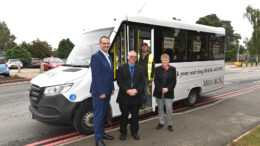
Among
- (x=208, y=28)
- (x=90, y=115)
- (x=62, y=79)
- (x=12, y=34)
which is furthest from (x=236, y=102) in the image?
(x=12, y=34)

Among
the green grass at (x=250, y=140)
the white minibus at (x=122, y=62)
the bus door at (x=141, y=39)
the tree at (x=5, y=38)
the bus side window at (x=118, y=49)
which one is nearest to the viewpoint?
the green grass at (x=250, y=140)

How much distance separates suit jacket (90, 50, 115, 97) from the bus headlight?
25.3 inches

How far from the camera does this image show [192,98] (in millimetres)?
6766

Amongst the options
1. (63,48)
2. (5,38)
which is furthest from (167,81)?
(5,38)

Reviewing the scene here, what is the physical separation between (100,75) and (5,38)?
68864mm

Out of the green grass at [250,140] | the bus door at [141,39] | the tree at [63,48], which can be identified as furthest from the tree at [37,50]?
the green grass at [250,140]

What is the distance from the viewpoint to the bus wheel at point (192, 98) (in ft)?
21.7

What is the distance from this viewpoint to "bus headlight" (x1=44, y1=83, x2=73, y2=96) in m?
3.67

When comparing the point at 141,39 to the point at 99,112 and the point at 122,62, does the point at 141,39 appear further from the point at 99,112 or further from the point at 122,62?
the point at 99,112

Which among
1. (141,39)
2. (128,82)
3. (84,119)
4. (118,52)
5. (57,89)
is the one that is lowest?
(84,119)

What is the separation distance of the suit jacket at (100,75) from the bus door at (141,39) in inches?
50.2

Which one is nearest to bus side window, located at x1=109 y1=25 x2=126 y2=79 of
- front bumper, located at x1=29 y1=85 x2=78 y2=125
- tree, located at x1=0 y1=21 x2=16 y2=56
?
front bumper, located at x1=29 y1=85 x2=78 y2=125

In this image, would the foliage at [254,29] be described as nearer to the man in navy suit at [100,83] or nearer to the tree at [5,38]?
the man in navy suit at [100,83]

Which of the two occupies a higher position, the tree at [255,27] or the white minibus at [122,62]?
the tree at [255,27]
